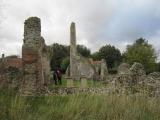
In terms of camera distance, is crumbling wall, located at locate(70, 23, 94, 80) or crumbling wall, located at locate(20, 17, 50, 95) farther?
crumbling wall, located at locate(70, 23, 94, 80)

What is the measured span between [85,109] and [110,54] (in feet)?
235

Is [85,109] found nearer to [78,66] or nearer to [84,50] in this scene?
[78,66]

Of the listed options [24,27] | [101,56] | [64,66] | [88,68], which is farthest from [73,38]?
[101,56]

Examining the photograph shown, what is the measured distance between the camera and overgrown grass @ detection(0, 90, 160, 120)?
9.10m

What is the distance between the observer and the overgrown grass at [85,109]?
9.10 m

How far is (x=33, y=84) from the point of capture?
1692 cm

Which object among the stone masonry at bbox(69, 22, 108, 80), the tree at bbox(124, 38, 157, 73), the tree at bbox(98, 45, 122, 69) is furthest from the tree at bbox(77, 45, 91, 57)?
the stone masonry at bbox(69, 22, 108, 80)

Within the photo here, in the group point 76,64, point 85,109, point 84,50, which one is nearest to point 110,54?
point 84,50

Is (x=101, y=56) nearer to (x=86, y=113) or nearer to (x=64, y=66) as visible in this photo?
(x=64, y=66)

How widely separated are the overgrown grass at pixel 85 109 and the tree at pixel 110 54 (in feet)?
227

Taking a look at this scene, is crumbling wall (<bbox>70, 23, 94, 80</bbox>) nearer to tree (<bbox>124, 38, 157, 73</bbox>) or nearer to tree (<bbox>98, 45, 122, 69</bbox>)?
tree (<bbox>124, 38, 157, 73</bbox>)

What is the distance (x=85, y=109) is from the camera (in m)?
9.89

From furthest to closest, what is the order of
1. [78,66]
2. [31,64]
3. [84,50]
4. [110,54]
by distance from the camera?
[84,50], [110,54], [78,66], [31,64]

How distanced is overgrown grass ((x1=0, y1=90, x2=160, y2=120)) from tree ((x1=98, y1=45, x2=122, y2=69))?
6921 cm
